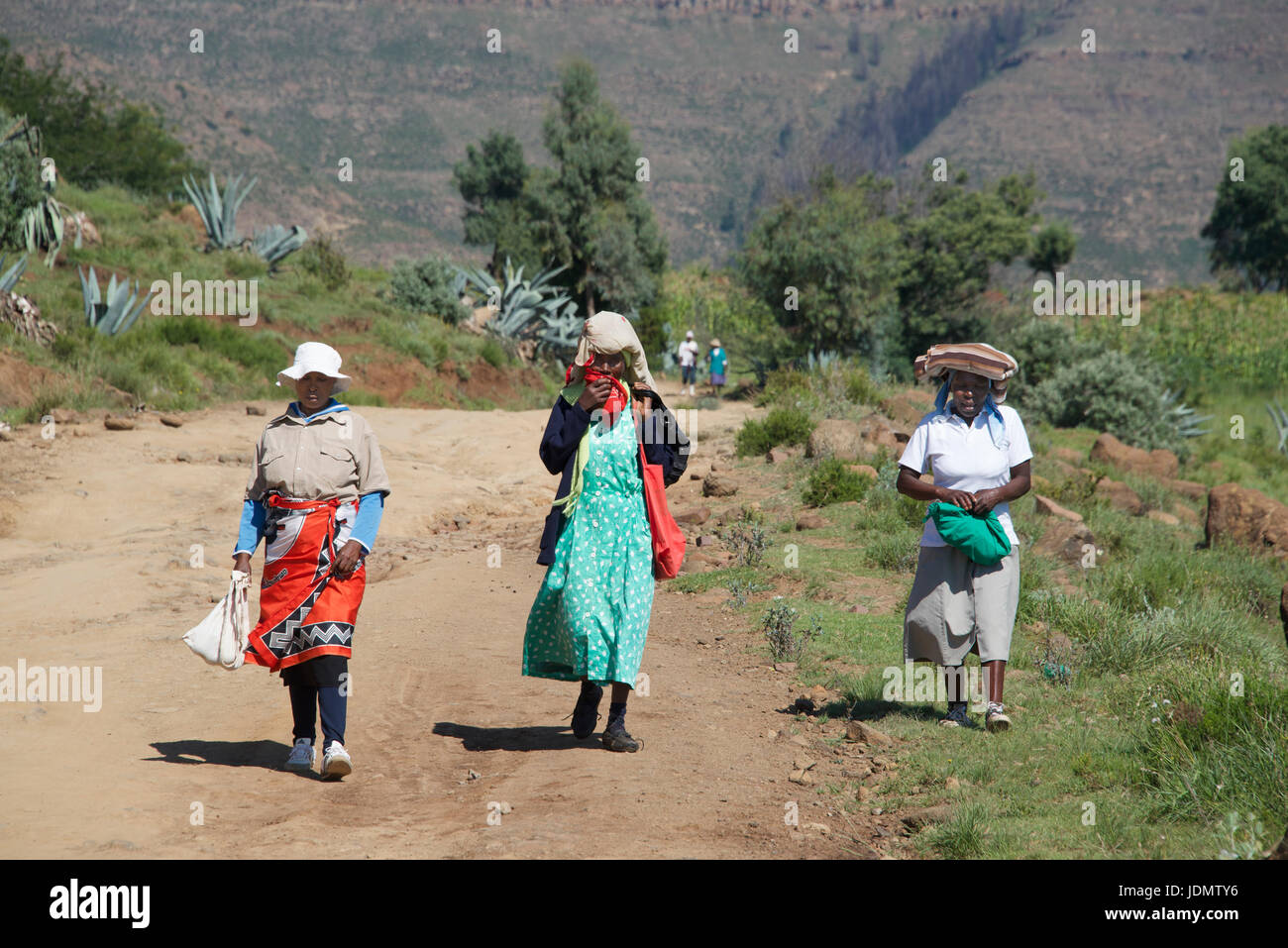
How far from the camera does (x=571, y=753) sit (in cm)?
509

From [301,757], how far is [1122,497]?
11.0 m

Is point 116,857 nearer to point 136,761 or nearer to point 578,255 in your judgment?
point 136,761

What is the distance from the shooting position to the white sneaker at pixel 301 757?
4805 mm

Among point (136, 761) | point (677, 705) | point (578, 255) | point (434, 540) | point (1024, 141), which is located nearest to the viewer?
point (136, 761)

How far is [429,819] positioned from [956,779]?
7.03ft

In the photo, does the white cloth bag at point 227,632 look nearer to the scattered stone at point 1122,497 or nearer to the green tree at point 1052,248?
the scattered stone at point 1122,497

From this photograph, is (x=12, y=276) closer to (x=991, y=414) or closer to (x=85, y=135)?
(x=991, y=414)

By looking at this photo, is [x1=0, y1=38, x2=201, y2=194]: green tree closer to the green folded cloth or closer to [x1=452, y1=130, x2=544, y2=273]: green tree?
[x1=452, y1=130, x2=544, y2=273]: green tree

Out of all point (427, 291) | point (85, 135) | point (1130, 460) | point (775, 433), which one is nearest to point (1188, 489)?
point (1130, 460)

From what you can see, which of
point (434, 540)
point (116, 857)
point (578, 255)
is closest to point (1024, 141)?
point (578, 255)

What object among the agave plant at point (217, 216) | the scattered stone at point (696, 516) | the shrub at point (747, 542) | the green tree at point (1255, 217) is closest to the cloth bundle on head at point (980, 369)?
the shrub at point (747, 542)

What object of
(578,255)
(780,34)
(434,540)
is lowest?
(434,540)

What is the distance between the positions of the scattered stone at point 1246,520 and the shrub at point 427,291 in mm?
15525

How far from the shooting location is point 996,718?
5352 millimetres
